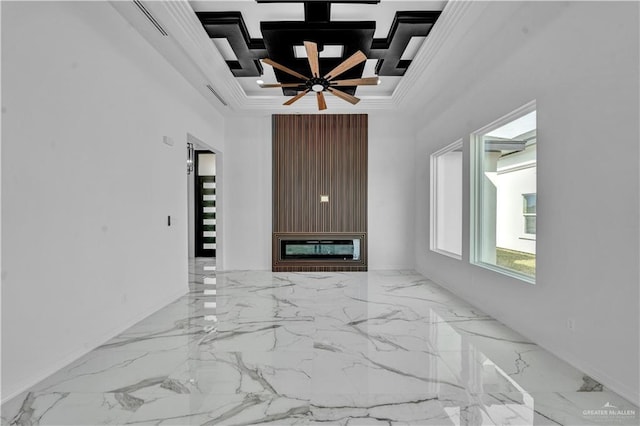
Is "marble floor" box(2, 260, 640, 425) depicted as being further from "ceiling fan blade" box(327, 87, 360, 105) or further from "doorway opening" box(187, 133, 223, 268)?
"doorway opening" box(187, 133, 223, 268)

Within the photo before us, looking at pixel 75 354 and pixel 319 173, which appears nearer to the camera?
pixel 75 354

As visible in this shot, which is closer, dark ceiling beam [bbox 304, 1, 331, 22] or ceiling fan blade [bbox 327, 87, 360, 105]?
dark ceiling beam [bbox 304, 1, 331, 22]

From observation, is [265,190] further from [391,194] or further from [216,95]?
[391,194]

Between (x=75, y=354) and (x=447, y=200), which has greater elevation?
(x=447, y=200)

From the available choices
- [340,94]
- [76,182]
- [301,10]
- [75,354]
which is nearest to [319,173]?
[340,94]

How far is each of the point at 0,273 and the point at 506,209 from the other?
4.41m

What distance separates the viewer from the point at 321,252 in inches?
253

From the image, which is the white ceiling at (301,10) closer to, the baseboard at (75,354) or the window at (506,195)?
the window at (506,195)

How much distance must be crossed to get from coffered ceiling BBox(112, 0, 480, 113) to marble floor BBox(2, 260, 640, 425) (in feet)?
9.92

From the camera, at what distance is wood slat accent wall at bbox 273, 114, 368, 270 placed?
21.0 feet

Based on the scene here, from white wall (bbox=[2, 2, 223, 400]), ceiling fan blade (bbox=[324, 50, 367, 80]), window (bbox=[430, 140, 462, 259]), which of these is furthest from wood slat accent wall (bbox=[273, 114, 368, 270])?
white wall (bbox=[2, 2, 223, 400])

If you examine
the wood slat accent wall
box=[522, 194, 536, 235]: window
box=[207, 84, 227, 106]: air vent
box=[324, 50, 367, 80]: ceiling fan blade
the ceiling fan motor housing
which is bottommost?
box=[522, 194, 536, 235]: window

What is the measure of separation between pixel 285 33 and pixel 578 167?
3.10 m

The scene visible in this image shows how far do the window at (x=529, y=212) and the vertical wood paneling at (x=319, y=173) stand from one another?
11.0ft
